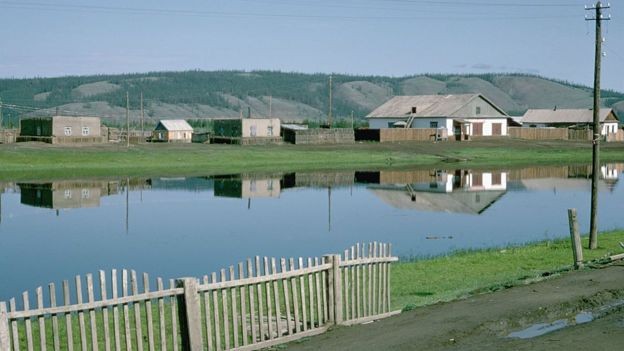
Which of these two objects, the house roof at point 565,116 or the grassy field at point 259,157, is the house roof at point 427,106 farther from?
the house roof at point 565,116

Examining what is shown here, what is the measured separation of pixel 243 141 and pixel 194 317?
82.8 meters

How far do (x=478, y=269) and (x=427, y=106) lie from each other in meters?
89.8

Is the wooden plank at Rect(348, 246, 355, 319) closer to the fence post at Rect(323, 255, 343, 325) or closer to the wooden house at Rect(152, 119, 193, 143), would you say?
the fence post at Rect(323, 255, 343, 325)

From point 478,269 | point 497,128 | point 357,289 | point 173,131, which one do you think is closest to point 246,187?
point 478,269

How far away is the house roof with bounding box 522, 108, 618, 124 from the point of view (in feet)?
413

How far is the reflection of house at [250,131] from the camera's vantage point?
9549 cm

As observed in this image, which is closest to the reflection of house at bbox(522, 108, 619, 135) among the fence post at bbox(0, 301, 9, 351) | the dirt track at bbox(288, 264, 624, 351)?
the dirt track at bbox(288, 264, 624, 351)

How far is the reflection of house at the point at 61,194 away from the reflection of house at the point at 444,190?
15.6 m

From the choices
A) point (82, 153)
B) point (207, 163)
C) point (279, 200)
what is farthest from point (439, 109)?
point (279, 200)

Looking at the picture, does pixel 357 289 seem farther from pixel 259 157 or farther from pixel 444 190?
pixel 259 157

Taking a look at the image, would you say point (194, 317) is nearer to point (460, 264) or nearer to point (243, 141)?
point (460, 264)

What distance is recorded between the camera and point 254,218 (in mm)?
37062

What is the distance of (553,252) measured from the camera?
25.1 metres

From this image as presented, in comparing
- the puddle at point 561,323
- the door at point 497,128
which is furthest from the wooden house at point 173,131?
the puddle at point 561,323
